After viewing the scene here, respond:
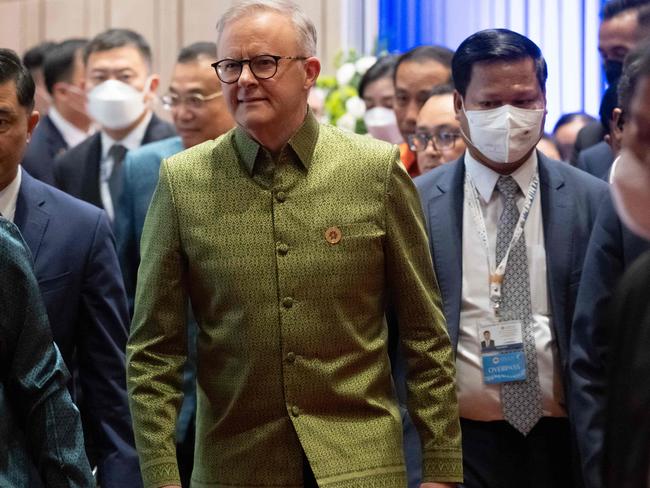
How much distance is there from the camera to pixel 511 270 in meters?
3.93

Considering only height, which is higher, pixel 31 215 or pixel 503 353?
pixel 31 215

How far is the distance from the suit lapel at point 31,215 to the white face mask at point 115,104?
9.05 feet

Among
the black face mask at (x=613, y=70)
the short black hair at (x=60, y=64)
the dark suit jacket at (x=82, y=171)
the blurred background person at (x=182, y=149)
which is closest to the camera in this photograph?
the blurred background person at (x=182, y=149)

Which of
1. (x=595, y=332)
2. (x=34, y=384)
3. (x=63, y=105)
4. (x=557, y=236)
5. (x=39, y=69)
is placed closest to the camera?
(x=34, y=384)

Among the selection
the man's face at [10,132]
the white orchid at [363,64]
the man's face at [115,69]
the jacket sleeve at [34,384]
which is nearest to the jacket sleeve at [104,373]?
the man's face at [10,132]

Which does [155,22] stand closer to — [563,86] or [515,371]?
[563,86]

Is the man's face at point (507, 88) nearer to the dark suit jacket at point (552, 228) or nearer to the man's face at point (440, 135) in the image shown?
the dark suit jacket at point (552, 228)

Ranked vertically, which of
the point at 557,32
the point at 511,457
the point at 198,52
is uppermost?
the point at 557,32

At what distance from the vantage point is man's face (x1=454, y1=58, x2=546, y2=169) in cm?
411

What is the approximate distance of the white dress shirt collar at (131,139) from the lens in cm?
636

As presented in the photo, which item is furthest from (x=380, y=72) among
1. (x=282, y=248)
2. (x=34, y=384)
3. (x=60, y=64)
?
(x=34, y=384)

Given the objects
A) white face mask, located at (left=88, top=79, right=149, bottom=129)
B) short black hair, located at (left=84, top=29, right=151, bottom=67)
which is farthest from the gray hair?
short black hair, located at (left=84, top=29, right=151, bottom=67)

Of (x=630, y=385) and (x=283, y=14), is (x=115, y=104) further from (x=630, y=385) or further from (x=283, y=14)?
(x=630, y=385)

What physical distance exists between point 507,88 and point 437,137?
813 mm
